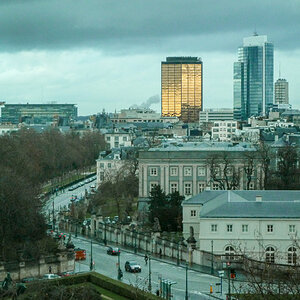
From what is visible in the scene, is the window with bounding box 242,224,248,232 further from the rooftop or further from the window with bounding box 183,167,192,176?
the window with bounding box 183,167,192,176

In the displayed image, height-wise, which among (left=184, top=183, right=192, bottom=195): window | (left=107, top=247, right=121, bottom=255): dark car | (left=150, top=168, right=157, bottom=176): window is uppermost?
(left=150, top=168, right=157, bottom=176): window

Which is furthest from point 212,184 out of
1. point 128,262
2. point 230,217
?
point 128,262

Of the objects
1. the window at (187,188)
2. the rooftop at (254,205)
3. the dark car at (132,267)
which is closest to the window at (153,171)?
the window at (187,188)

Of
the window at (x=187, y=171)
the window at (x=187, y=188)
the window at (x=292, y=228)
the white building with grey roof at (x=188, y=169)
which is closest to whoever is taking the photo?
the window at (x=292, y=228)

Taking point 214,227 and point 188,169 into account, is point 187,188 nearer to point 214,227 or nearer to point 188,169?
point 188,169

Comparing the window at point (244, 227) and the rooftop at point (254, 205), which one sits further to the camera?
the rooftop at point (254, 205)

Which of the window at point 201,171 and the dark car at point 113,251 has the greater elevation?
the window at point 201,171

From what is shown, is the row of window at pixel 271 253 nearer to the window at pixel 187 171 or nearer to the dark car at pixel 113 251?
the dark car at pixel 113 251

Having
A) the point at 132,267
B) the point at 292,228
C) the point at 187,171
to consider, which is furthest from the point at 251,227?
the point at 187,171

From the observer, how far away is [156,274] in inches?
2162

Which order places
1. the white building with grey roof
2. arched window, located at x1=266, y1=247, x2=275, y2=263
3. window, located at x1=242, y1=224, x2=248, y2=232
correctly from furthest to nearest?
the white building with grey roof < window, located at x1=242, y1=224, x2=248, y2=232 < arched window, located at x1=266, y1=247, x2=275, y2=263

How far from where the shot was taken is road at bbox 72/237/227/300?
49.2 m

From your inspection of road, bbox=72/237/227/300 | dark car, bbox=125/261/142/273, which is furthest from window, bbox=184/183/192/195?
dark car, bbox=125/261/142/273

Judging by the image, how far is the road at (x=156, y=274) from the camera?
49.2 m
